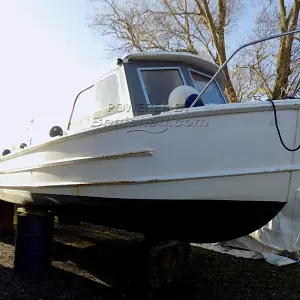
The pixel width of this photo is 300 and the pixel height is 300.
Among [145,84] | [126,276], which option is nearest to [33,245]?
[126,276]

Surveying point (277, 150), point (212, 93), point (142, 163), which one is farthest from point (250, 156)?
point (212, 93)

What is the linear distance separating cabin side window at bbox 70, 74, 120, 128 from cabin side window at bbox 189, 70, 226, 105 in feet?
3.11

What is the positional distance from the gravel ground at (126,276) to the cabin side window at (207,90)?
7.14 feet

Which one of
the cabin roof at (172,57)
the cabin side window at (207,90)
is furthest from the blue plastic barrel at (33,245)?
the cabin side window at (207,90)

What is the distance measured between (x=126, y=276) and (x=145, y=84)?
7.98 feet

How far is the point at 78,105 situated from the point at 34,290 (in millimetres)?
2421

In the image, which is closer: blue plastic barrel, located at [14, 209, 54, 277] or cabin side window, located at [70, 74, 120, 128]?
cabin side window, located at [70, 74, 120, 128]

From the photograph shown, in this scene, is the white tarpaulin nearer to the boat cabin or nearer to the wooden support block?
the boat cabin

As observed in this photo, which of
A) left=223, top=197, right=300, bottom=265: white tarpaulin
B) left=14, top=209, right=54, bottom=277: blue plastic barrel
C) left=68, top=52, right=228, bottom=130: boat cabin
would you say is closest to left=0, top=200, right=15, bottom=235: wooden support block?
left=14, top=209, right=54, bottom=277: blue plastic barrel

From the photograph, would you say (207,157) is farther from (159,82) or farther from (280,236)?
(280,236)

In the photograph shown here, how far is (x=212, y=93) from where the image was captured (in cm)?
445

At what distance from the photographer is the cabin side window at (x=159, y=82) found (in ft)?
13.0

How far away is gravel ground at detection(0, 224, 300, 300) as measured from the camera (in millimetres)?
3979

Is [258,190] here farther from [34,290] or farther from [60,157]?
[34,290]
